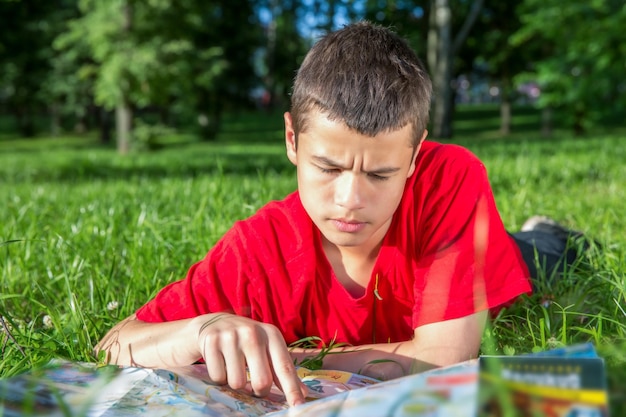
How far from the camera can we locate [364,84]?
1890 millimetres

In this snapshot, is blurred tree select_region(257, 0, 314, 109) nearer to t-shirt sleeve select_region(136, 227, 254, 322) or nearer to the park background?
the park background

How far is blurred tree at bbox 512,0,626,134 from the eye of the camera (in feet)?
46.6

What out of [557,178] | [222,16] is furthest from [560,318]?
[222,16]

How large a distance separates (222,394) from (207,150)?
1706 cm

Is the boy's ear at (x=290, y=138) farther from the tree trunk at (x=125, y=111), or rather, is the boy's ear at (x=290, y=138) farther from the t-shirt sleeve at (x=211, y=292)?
the tree trunk at (x=125, y=111)

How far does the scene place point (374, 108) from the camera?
5.91 feet

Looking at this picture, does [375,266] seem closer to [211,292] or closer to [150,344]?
[211,292]

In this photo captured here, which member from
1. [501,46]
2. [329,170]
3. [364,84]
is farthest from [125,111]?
[329,170]

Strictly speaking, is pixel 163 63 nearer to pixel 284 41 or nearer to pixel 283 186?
pixel 283 186

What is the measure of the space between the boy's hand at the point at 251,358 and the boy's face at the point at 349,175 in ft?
1.22

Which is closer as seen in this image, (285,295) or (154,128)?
(285,295)

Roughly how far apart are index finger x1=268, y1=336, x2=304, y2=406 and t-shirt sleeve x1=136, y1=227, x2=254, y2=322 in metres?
0.58

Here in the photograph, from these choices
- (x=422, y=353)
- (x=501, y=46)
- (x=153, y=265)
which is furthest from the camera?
(x=501, y=46)

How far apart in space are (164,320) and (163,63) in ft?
46.8
